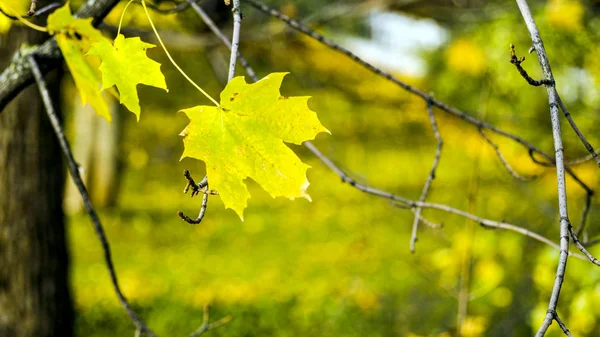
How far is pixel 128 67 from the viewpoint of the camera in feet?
2.61

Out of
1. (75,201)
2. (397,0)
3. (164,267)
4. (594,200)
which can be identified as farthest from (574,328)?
(75,201)

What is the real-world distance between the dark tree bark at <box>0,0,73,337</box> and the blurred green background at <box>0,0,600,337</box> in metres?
0.69

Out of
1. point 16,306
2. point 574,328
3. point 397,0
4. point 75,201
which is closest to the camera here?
point 574,328

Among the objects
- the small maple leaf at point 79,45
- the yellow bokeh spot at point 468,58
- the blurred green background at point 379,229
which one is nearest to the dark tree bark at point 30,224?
the blurred green background at point 379,229

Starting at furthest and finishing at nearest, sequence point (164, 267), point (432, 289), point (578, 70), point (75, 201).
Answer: point (75, 201) < point (164, 267) < point (432, 289) < point (578, 70)

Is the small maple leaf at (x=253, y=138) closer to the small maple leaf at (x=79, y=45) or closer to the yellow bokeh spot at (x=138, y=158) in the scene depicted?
the small maple leaf at (x=79, y=45)

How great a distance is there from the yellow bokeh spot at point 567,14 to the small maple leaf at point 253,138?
1.98 m

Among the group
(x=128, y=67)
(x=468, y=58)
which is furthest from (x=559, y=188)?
(x=468, y=58)

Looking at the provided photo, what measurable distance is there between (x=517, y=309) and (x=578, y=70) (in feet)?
4.10

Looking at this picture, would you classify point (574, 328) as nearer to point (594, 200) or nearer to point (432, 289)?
point (594, 200)

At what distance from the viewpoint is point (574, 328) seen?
1.75 meters

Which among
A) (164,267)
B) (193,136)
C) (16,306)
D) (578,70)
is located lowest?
(164,267)

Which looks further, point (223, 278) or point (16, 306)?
point (223, 278)

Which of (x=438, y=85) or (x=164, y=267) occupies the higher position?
(x=438, y=85)
